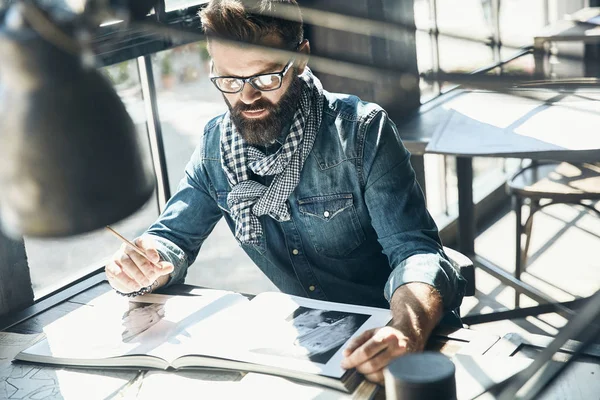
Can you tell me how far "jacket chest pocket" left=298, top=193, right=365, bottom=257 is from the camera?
165cm

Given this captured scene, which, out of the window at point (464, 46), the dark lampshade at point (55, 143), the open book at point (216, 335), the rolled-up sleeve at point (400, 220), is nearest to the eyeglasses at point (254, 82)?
the rolled-up sleeve at point (400, 220)

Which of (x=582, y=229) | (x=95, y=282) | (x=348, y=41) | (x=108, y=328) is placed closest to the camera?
(x=108, y=328)

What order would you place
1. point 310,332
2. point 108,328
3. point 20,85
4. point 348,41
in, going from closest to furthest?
point 20,85 < point 310,332 < point 108,328 < point 348,41

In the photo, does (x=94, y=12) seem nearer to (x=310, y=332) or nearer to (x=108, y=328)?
(x=310, y=332)

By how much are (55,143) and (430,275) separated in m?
0.85

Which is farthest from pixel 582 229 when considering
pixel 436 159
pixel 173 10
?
pixel 173 10

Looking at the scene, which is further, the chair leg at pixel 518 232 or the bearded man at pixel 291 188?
the chair leg at pixel 518 232

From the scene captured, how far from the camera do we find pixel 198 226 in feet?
5.81

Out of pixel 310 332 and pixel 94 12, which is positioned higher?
pixel 94 12

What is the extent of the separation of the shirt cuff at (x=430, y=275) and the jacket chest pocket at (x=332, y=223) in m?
0.25

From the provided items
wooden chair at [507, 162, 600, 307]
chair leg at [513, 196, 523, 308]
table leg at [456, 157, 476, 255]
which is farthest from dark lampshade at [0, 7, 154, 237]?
chair leg at [513, 196, 523, 308]

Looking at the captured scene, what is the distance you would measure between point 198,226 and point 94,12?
1.09 meters

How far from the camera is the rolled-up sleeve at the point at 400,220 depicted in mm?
1396

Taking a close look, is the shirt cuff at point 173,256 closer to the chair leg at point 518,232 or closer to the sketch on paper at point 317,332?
the sketch on paper at point 317,332
